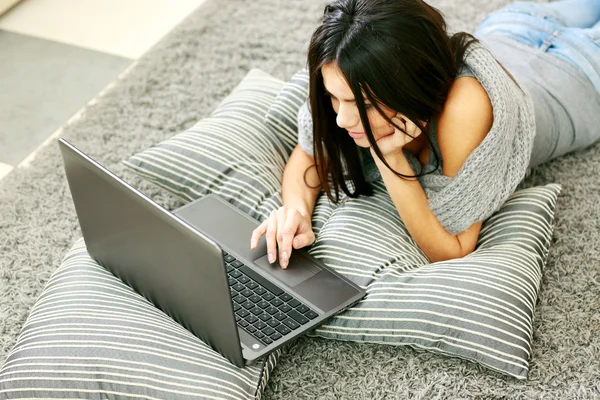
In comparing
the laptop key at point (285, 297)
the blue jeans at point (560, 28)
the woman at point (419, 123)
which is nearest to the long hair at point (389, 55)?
the woman at point (419, 123)

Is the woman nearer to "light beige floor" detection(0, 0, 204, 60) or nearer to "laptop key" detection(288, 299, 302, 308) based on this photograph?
"laptop key" detection(288, 299, 302, 308)

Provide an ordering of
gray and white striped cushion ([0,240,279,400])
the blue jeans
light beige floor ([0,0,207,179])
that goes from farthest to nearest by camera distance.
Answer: light beige floor ([0,0,207,179]) < the blue jeans < gray and white striped cushion ([0,240,279,400])

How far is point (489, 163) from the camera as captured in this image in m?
1.36

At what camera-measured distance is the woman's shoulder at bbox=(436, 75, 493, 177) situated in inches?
52.6

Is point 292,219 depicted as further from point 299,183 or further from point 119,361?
point 119,361

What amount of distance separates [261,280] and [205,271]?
30 cm

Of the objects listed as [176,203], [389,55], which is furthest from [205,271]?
[176,203]

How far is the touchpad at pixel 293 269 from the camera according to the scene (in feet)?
4.40

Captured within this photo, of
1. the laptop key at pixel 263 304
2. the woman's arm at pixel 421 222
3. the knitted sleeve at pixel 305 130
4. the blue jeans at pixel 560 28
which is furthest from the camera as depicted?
the blue jeans at pixel 560 28

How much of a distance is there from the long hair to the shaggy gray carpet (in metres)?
0.37

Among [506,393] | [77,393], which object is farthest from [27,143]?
[506,393]

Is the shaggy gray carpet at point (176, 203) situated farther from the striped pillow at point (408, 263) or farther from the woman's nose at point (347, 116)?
the woman's nose at point (347, 116)

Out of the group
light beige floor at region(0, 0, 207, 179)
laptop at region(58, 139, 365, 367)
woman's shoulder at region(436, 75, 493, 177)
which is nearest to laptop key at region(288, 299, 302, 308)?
laptop at region(58, 139, 365, 367)

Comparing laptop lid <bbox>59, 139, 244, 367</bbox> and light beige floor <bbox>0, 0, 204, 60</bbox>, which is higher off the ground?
laptop lid <bbox>59, 139, 244, 367</bbox>
